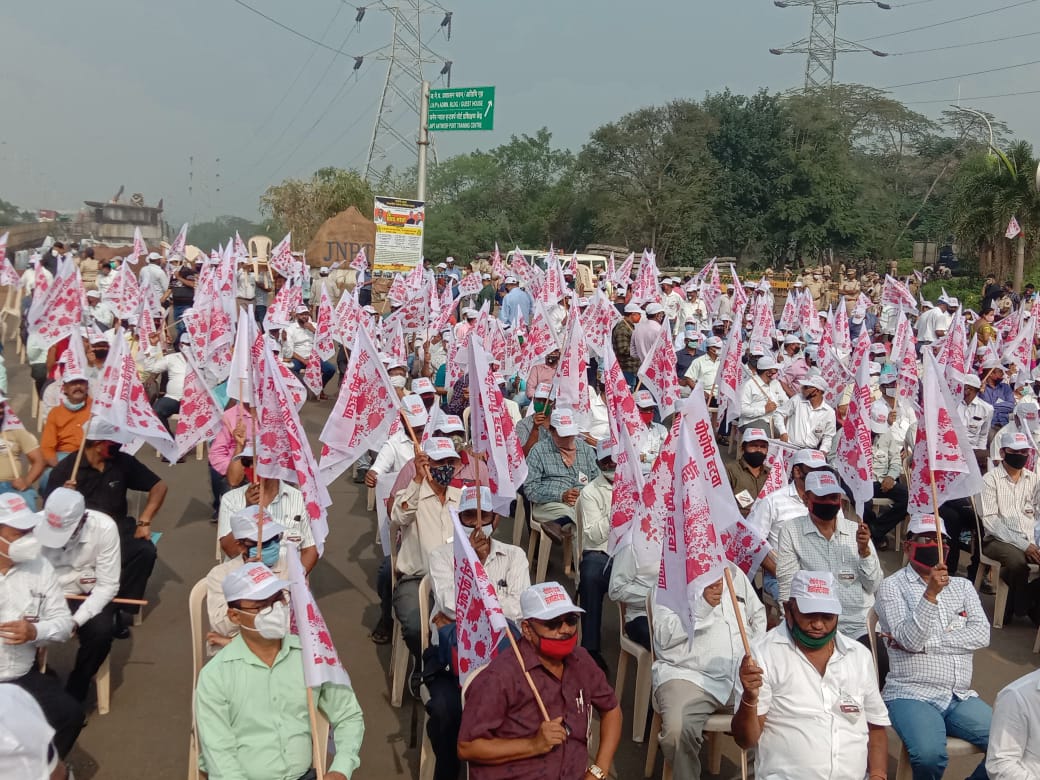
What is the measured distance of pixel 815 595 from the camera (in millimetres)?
4473

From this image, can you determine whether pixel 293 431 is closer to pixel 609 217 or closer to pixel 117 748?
pixel 117 748

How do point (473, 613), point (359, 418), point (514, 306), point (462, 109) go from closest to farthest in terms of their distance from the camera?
point (473, 613) → point (359, 418) → point (514, 306) → point (462, 109)

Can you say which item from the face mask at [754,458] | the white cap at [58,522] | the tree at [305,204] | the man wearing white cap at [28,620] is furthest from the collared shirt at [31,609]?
the tree at [305,204]

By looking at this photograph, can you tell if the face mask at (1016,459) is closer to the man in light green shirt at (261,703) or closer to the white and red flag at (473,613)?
the white and red flag at (473,613)

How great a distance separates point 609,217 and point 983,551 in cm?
3787

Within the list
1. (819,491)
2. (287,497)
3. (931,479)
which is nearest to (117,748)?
(287,497)

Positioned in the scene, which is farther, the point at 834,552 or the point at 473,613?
the point at 834,552

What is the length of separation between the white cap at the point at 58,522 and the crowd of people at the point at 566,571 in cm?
1

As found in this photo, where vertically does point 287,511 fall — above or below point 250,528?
below

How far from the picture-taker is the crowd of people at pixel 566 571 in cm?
420

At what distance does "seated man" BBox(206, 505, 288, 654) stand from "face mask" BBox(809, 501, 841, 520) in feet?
10.4

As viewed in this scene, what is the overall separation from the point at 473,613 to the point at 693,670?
1.28m

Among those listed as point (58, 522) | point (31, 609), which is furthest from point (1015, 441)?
point (31, 609)

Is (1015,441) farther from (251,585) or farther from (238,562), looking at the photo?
(251,585)
